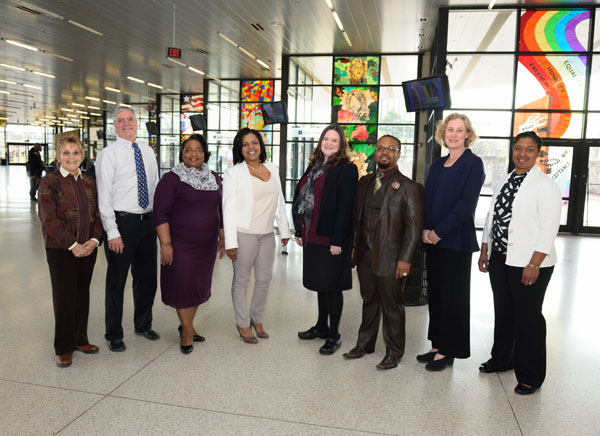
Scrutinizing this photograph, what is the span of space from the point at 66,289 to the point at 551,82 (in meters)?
9.86

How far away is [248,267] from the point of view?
11.4 feet

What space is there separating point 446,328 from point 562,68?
8632mm

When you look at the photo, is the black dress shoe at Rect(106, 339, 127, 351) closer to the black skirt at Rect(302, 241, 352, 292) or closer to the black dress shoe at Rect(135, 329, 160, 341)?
the black dress shoe at Rect(135, 329, 160, 341)

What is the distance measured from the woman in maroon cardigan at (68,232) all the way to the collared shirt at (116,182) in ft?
0.21

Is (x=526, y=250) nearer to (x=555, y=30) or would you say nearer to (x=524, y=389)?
(x=524, y=389)

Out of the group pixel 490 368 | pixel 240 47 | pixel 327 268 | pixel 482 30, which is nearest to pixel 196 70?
pixel 240 47

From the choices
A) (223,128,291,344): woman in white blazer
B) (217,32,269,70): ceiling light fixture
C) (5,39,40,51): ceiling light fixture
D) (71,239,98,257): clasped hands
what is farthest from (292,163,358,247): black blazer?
(5,39,40,51): ceiling light fixture

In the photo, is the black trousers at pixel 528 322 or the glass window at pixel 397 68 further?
the glass window at pixel 397 68

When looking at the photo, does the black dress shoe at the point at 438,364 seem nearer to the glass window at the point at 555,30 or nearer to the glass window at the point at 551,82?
the glass window at the point at 551,82

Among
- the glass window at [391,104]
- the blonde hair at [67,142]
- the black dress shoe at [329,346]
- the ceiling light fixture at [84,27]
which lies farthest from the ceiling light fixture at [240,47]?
the black dress shoe at [329,346]

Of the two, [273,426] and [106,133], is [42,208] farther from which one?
[106,133]

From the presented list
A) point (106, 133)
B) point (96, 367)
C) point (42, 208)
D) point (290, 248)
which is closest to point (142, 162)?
point (42, 208)

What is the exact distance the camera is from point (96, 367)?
9.78 feet

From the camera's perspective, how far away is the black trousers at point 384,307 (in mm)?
3086
